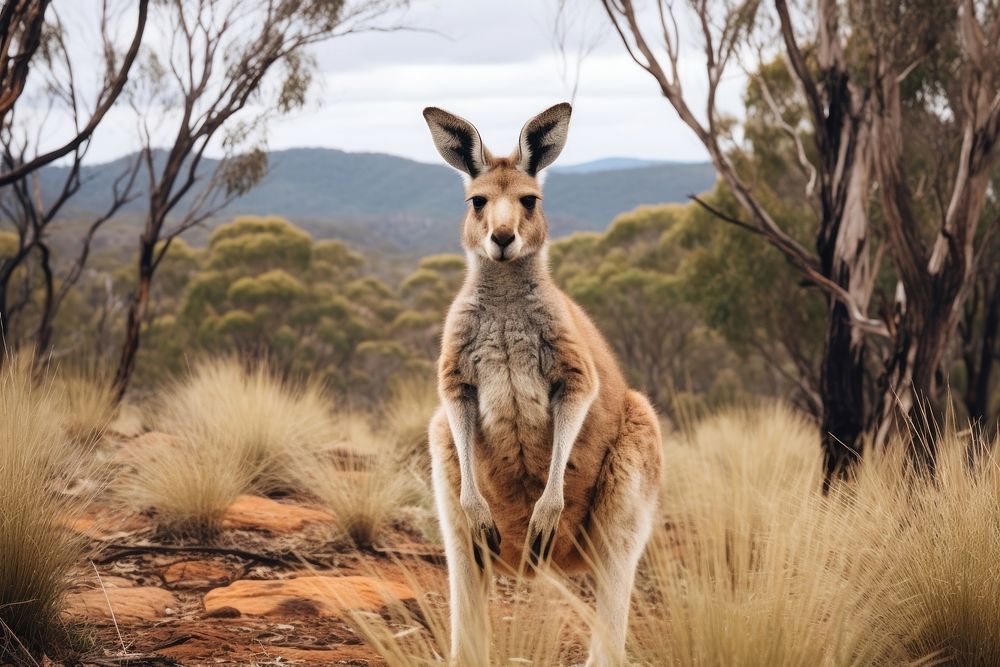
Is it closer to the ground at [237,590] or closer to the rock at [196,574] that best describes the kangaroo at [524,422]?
the ground at [237,590]

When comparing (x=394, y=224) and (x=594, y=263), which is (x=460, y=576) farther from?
(x=394, y=224)

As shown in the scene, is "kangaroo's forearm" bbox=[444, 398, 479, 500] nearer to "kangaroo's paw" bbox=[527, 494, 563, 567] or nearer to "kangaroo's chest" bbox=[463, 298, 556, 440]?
"kangaroo's chest" bbox=[463, 298, 556, 440]

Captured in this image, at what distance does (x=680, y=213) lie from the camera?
84.7 feet

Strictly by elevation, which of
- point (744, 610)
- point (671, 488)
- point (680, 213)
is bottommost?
point (671, 488)

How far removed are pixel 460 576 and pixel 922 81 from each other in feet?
40.7

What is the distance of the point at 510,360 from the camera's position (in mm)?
3973

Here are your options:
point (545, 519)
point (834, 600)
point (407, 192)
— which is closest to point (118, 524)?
point (545, 519)

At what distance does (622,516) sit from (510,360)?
0.77 metres

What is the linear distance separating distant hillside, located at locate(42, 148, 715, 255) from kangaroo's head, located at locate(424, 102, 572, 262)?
105 m

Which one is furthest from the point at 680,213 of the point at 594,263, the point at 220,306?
the point at 220,306

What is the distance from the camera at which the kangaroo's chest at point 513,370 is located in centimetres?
396

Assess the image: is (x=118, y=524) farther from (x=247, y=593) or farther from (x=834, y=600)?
(x=834, y=600)

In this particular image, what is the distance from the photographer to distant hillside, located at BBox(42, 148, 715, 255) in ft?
390

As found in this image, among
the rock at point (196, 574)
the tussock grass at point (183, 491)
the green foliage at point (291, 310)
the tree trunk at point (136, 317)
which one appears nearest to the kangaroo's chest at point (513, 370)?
the rock at point (196, 574)
